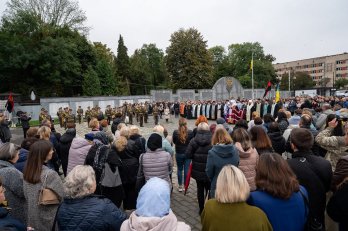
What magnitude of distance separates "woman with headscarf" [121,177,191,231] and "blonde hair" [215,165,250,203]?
44 cm

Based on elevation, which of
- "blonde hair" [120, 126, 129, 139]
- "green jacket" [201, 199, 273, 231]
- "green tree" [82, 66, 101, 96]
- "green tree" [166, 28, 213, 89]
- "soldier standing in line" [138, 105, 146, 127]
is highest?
"green tree" [166, 28, 213, 89]

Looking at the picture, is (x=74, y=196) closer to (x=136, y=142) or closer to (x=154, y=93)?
(x=136, y=142)


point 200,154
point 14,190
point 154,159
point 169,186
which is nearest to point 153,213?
point 169,186

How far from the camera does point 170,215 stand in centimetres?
227

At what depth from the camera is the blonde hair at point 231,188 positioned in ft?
7.98

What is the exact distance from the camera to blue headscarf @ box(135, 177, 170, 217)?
2.22 meters

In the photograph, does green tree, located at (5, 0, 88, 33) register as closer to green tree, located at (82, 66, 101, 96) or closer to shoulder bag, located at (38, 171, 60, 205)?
green tree, located at (82, 66, 101, 96)

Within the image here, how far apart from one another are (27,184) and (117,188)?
5.68ft

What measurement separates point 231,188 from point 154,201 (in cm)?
69

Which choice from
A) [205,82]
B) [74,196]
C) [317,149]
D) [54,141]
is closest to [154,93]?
[205,82]

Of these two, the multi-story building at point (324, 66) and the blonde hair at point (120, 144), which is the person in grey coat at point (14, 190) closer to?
the blonde hair at point (120, 144)

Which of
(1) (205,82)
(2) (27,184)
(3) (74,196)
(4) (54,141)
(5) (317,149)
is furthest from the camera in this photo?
(1) (205,82)

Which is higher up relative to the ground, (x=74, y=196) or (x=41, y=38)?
(x=41, y=38)

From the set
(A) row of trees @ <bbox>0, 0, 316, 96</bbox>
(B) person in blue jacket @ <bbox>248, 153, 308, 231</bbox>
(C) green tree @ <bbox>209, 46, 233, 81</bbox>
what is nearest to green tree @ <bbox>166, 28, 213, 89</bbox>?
(A) row of trees @ <bbox>0, 0, 316, 96</bbox>
